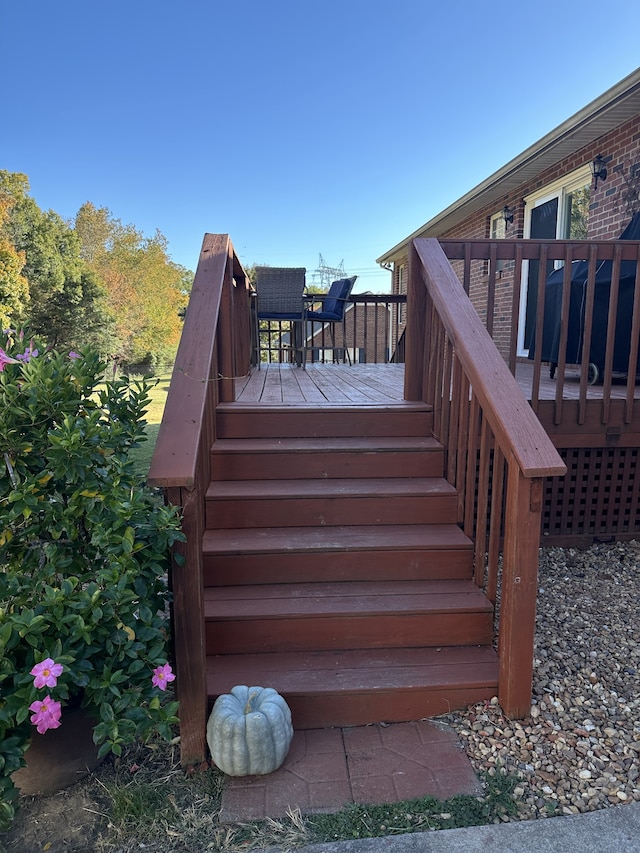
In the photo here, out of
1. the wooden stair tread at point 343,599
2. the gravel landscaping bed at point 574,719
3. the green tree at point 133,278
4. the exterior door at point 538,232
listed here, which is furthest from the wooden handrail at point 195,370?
the green tree at point 133,278

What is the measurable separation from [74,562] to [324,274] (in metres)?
45.1

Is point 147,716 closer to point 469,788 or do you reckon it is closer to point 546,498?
point 469,788

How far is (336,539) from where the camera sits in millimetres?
2344

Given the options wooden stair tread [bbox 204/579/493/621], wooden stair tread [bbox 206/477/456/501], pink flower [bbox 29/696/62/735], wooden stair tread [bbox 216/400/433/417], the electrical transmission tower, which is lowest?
wooden stair tread [bbox 204/579/493/621]

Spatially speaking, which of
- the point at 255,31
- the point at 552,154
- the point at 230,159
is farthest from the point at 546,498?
the point at 230,159

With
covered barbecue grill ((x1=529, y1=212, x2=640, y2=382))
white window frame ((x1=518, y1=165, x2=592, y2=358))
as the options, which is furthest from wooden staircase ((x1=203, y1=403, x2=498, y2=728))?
white window frame ((x1=518, y1=165, x2=592, y2=358))

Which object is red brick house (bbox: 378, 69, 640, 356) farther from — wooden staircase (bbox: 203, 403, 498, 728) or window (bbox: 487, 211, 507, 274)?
wooden staircase (bbox: 203, 403, 498, 728)

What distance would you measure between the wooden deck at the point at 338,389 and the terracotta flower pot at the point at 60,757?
175 cm

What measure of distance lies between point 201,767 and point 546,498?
255 centimetres

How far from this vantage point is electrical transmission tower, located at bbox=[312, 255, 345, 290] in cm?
4406

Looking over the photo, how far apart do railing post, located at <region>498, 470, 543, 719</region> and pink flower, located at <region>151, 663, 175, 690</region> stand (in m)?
1.15

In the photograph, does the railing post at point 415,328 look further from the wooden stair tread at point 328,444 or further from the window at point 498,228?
the window at point 498,228

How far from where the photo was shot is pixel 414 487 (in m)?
2.55

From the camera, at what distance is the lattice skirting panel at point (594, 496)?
332 cm
